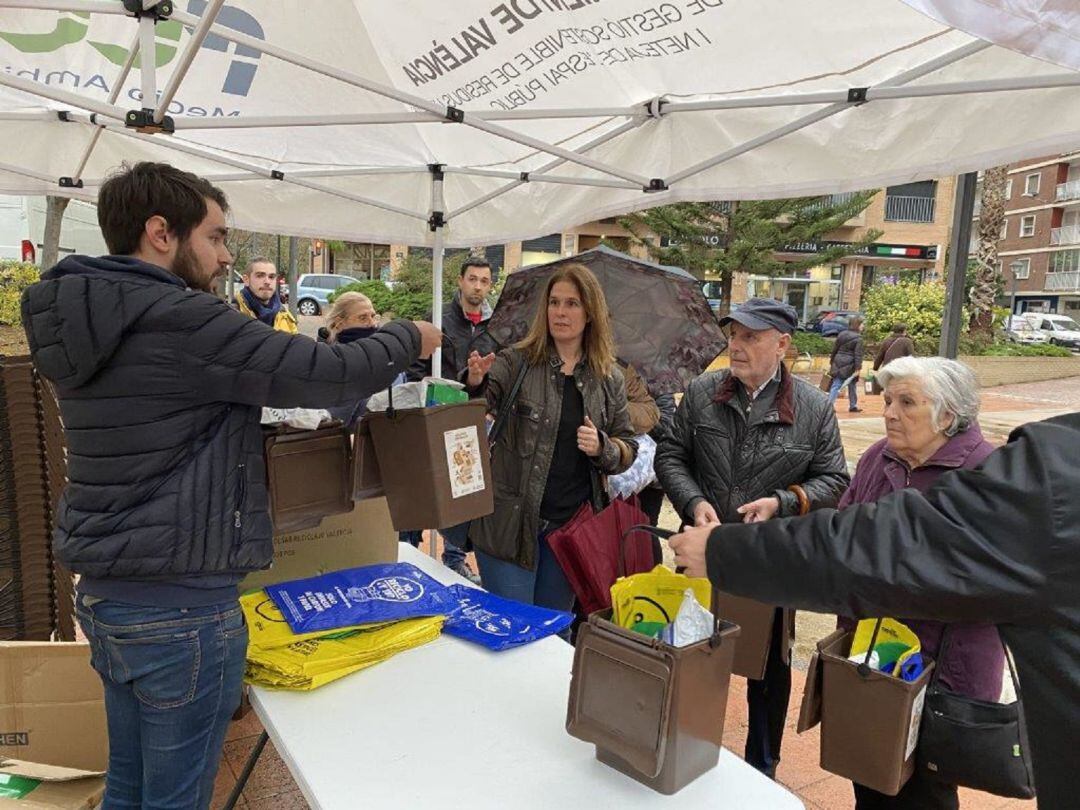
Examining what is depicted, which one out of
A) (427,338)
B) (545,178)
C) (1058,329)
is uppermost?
(545,178)

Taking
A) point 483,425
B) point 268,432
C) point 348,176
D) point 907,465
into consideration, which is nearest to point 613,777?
point 483,425

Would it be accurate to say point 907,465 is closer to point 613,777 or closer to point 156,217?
point 613,777

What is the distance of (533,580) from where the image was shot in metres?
2.72

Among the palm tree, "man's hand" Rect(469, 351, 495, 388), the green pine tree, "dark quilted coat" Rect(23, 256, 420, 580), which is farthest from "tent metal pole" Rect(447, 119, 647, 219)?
the palm tree

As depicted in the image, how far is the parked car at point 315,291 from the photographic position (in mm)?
24609

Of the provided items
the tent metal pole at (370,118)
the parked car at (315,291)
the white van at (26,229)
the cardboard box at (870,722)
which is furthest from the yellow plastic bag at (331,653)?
the parked car at (315,291)

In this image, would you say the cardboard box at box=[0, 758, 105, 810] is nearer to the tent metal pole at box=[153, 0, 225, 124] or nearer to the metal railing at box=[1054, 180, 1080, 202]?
the tent metal pole at box=[153, 0, 225, 124]

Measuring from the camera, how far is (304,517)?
1.81 m

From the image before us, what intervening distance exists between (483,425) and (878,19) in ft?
5.63

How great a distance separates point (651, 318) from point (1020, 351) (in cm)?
2062

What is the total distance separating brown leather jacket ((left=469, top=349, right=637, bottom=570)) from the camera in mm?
2654

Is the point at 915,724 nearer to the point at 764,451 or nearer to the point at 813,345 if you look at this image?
the point at 764,451

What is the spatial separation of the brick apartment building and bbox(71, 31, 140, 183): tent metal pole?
50.2 meters

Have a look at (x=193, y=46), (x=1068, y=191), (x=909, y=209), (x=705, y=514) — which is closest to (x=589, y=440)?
(x=705, y=514)
